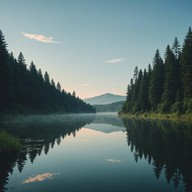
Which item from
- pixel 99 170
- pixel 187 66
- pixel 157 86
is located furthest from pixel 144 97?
pixel 99 170

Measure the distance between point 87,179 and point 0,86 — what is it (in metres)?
42.8

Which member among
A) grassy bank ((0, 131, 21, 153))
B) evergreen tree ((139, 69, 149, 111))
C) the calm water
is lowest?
the calm water

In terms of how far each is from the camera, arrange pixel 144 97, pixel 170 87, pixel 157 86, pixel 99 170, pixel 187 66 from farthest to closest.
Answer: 1. pixel 144 97
2. pixel 157 86
3. pixel 170 87
4. pixel 187 66
5. pixel 99 170

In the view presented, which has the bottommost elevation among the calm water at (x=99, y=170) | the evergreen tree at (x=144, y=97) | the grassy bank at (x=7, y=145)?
the calm water at (x=99, y=170)

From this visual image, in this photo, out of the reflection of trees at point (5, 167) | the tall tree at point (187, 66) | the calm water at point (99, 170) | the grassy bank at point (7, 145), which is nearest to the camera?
the calm water at point (99, 170)

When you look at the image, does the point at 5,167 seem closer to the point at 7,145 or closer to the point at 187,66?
the point at 7,145

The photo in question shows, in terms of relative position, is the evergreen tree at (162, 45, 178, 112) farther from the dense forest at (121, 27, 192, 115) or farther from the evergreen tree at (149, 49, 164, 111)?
the evergreen tree at (149, 49, 164, 111)

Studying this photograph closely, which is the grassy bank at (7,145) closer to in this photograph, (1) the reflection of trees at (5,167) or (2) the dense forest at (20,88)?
(1) the reflection of trees at (5,167)

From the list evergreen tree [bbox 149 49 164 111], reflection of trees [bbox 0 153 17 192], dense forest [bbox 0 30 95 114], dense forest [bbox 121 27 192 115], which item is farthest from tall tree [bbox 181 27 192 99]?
reflection of trees [bbox 0 153 17 192]

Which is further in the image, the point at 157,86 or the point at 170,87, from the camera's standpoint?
the point at 157,86

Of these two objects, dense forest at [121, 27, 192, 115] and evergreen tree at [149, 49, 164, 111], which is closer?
dense forest at [121, 27, 192, 115]

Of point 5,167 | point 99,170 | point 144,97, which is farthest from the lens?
point 144,97

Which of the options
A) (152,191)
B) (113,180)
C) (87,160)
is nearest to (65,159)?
(87,160)

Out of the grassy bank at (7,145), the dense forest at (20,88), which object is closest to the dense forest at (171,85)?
the dense forest at (20,88)
